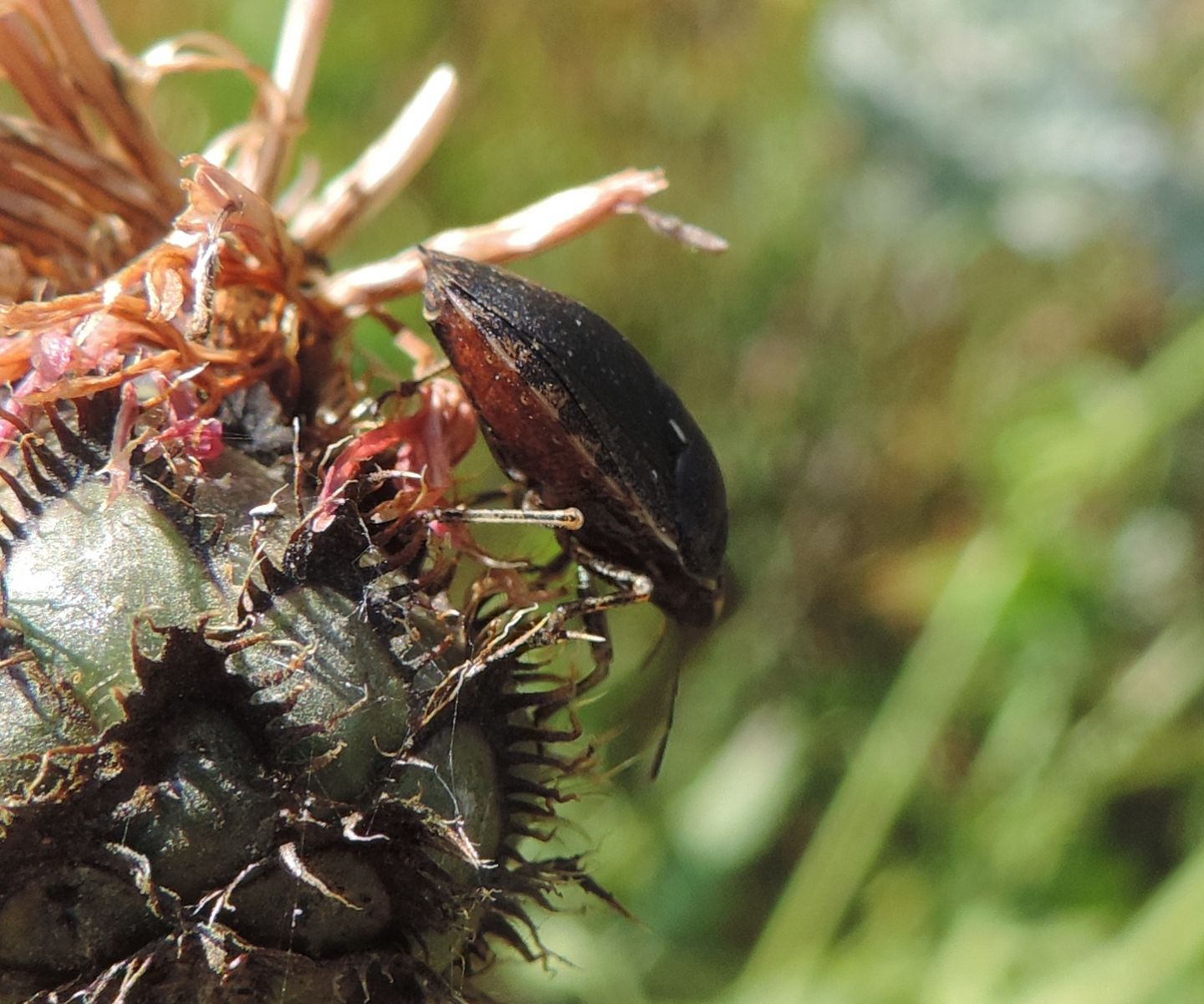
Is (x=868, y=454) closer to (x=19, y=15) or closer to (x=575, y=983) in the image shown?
(x=575, y=983)

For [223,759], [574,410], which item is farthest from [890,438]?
[223,759]

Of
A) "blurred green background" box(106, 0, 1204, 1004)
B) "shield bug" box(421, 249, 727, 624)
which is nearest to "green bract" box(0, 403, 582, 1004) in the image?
"shield bug" box(421, 249, 727, 624)

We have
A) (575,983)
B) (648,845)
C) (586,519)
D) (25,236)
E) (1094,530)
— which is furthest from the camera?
(1094,530)

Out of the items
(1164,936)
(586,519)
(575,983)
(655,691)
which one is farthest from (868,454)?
(586,519)

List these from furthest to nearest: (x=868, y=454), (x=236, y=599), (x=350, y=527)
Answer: (x=868, y=454) → (x=350, y=527) → (x=236, y=599)

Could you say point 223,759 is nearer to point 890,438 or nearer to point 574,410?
point 574,410

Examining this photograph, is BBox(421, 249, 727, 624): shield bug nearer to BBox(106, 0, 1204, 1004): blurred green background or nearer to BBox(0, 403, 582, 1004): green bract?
BBox(0, 403, 582, 1004): green bract
